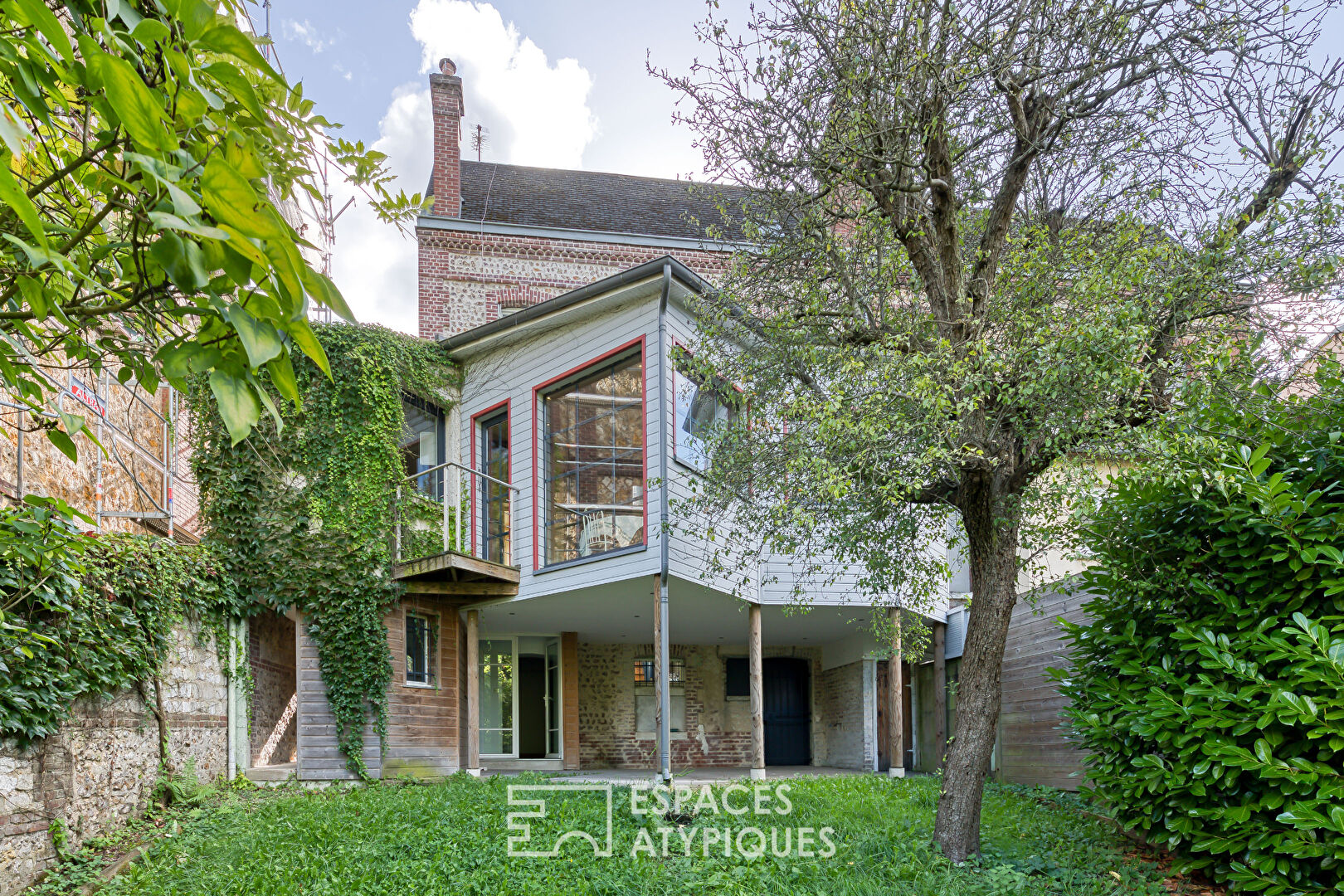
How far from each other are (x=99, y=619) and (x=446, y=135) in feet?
35.8

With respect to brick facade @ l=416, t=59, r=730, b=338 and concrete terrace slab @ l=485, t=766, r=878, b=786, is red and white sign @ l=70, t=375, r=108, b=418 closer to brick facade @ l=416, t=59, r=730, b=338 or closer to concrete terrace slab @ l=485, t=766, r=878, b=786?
concrete terrace slab @ l=485, t=766, r=878, b=786

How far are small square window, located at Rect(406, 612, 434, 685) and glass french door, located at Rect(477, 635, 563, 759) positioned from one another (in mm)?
1855

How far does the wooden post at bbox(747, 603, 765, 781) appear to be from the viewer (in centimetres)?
1045

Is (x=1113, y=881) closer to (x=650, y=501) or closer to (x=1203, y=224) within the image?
(x=1203, y=224)

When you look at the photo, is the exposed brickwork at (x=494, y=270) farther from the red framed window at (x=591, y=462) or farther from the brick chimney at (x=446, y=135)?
the red framed window at (x=591, y=462)

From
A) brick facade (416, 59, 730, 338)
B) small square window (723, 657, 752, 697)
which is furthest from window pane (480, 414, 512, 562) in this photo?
small square window (723, 657, 752, 697)

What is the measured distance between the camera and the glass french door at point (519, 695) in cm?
1261

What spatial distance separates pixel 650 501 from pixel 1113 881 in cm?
565

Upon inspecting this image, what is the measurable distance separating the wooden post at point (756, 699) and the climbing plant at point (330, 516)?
4187mm

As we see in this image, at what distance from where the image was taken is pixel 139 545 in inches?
314

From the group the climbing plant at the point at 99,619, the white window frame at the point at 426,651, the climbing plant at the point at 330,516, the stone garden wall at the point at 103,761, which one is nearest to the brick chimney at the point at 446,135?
the climbing plant at the point at 330,516

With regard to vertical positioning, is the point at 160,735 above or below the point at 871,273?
below

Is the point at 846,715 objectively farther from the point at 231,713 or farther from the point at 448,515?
the point at 231,713

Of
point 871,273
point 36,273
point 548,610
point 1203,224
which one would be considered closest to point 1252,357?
point 1203,224
